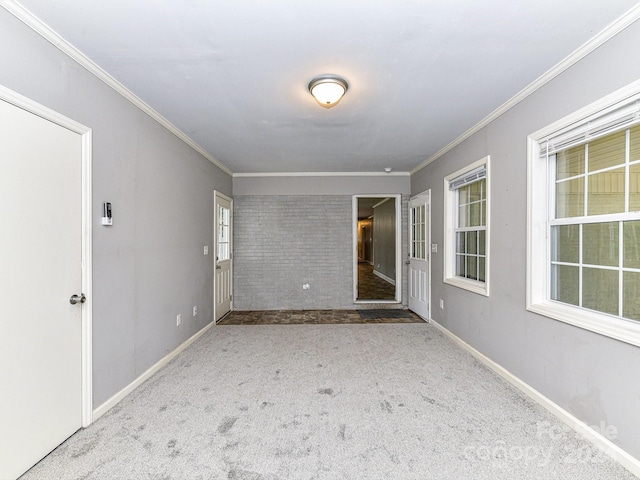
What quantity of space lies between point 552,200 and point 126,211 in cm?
351

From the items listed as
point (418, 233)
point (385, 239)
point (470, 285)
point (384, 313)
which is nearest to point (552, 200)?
point (470, 285)

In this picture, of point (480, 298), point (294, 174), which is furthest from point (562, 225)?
point (294, 174)

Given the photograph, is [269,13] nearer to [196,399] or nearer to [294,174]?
[196,399]

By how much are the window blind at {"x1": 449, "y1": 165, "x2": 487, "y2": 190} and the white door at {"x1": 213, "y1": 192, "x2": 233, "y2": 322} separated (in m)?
3.48

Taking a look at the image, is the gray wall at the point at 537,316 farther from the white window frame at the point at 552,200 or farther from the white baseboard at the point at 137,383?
the white baseboard at the point at 137,383

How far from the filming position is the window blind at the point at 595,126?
1737mm

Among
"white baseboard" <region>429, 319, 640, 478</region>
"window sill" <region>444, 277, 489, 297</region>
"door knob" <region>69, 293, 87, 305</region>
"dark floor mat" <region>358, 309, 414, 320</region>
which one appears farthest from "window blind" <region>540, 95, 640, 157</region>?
"door knob" <region>69, 293, 87, 305</region>

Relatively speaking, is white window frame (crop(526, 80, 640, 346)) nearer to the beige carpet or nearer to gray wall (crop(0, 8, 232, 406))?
the beige carpet

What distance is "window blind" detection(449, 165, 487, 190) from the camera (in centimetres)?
328

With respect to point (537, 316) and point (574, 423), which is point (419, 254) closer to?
point (537, 316)

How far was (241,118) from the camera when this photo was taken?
10.0 feet

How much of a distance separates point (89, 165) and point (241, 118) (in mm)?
1439

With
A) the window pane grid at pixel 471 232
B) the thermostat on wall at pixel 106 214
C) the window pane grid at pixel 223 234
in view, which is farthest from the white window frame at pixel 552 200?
the window pane grid at pixel 223 234

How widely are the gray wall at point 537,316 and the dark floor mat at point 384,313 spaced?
1.29 meters
